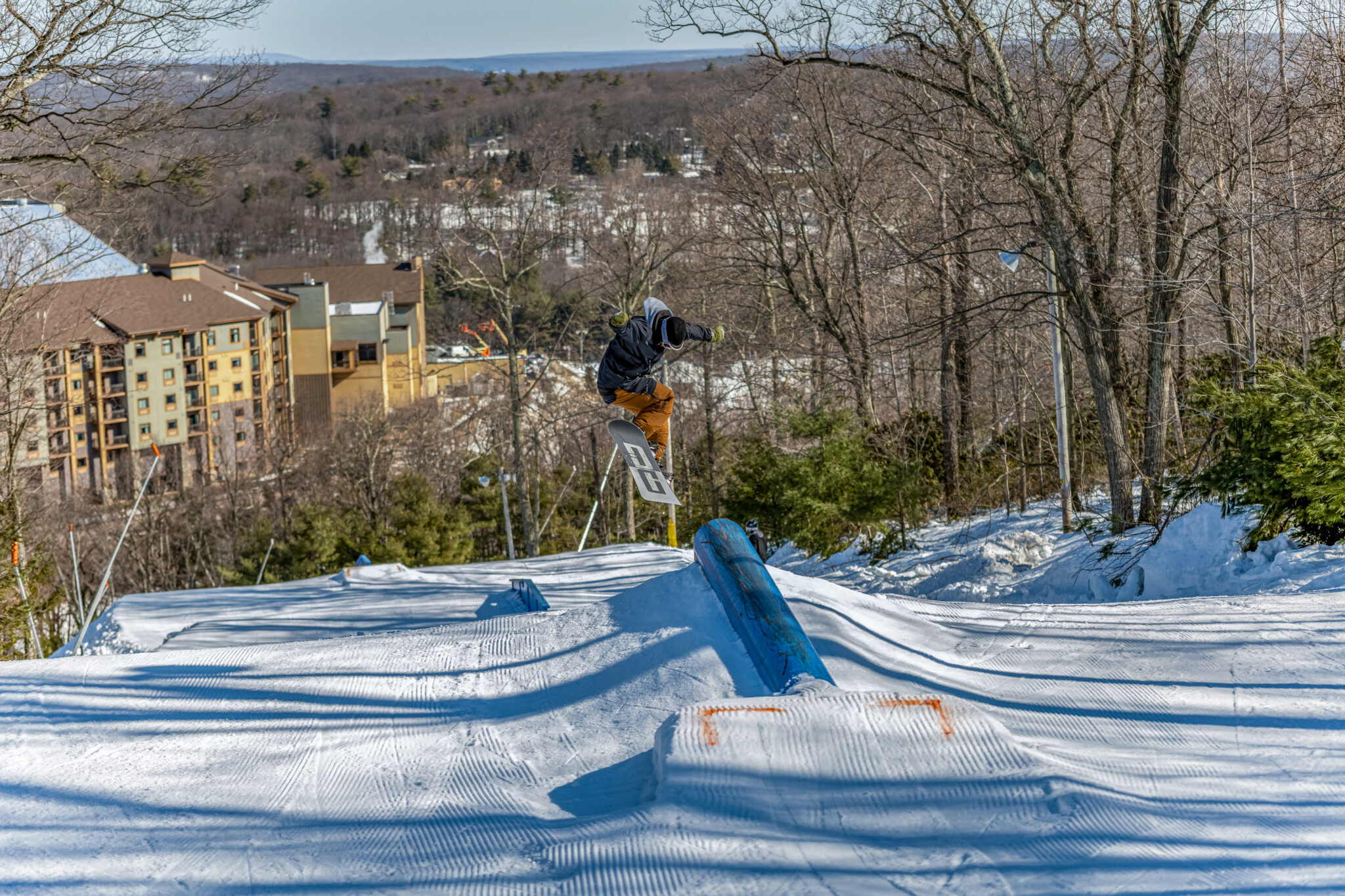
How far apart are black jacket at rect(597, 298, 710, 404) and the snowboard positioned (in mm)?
577

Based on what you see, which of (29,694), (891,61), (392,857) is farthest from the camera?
(891,61)

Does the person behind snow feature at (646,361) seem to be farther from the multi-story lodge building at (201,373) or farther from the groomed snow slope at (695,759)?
the multi-story lodge building at (201,373)

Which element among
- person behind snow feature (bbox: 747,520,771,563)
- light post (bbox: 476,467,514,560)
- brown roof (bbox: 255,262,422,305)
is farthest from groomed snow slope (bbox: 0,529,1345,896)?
brown roof (bbox: 255,262,422,305)

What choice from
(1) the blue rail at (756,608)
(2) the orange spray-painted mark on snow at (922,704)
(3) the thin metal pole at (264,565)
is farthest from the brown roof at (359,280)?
(2) the orange spray-painted mark on snow at (922,704)

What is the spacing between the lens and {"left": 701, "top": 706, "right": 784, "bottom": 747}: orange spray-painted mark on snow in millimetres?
3348

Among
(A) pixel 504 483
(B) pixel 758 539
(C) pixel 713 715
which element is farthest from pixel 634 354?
(A) pixel 504 483

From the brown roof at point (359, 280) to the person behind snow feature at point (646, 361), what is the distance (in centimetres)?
6696

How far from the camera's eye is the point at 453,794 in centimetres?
358

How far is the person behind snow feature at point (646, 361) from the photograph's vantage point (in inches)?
282

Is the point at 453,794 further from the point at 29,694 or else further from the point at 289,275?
the point at 289,275

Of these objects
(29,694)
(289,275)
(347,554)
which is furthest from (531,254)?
(289,275)

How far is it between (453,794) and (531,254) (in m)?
26.3

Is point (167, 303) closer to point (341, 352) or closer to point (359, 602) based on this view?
point (341, 352)

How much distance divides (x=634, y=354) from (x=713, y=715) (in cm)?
461
